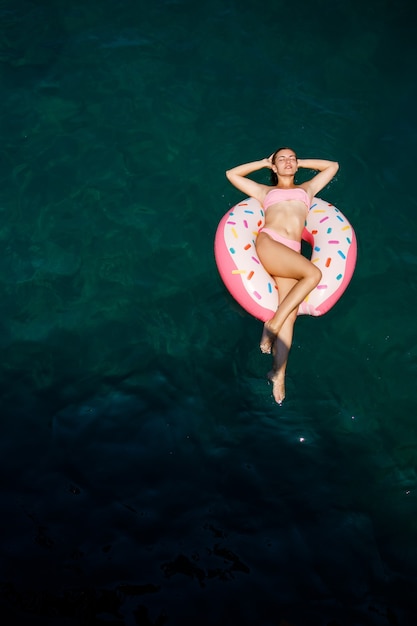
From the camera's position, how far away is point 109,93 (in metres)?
7.70

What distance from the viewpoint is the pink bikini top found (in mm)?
5992

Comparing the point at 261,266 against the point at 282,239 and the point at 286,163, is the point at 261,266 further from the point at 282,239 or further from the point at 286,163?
the point at 286,163

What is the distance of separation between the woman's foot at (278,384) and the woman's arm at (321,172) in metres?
1.79

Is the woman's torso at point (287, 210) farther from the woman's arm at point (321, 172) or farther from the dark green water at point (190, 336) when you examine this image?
the dark green water at point (190, 336)

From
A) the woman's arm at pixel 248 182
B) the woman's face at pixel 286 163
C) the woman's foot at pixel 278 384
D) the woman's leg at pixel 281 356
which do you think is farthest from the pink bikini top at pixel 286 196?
the woman's foot at pixel 278 384

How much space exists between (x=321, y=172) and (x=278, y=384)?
2.12 metres

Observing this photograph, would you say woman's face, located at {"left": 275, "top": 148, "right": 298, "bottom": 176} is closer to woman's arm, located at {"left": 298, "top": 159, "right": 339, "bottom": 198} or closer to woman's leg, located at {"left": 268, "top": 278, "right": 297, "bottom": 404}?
woman's arm, located at {"left": 298, "top": 159, "right": 339, "bottom": 198}

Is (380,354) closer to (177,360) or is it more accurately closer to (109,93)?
(177,360)

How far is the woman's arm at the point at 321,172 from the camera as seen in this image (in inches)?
A: 246

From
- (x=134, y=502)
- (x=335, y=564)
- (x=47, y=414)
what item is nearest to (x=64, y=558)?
(x=134, y=502)

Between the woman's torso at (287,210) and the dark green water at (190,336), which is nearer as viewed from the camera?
the dark green water at (190,336)

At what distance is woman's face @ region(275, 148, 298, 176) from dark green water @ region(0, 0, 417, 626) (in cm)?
80

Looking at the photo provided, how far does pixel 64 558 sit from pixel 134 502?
2.07 ft

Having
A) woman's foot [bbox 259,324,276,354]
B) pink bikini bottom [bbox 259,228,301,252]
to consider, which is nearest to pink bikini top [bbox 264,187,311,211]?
pink bikini bottom [bbox 259,228,301,252]
